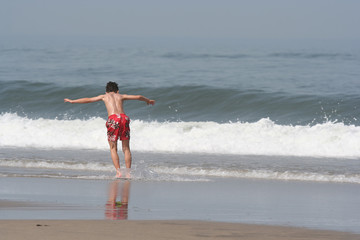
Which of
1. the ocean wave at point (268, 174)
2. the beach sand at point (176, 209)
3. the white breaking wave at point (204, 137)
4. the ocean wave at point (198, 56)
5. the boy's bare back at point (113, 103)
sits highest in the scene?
the ocean wave at point (198, 56)

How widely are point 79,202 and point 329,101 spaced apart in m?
14.4

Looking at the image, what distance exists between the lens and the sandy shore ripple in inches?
209

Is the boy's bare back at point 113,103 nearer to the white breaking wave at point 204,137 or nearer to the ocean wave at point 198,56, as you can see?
the white breaking wave at point 204,137

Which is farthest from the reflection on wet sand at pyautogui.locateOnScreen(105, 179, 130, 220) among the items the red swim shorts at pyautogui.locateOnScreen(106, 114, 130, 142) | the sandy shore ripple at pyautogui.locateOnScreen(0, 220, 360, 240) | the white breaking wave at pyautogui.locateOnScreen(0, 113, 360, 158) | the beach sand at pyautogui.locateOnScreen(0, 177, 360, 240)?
the white breaking wave at pyautogui.locateOnScreen(0, 113, 360, 158)

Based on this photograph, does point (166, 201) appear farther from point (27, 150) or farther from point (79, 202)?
point (27, 150)

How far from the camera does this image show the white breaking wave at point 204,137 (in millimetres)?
13641

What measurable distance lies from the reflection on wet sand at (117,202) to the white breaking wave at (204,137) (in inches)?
193

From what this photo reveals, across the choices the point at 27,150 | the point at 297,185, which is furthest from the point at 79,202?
the point at 27,150

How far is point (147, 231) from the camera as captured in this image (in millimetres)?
5562

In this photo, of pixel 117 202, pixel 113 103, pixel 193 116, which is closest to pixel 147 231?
pixel 117 202

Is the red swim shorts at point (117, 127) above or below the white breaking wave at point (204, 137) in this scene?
below

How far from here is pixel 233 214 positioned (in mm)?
6703

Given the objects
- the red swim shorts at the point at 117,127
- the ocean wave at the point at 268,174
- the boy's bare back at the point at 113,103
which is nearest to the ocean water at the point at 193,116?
the ocean wave at the point at 268,174

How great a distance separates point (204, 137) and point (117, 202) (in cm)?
763
